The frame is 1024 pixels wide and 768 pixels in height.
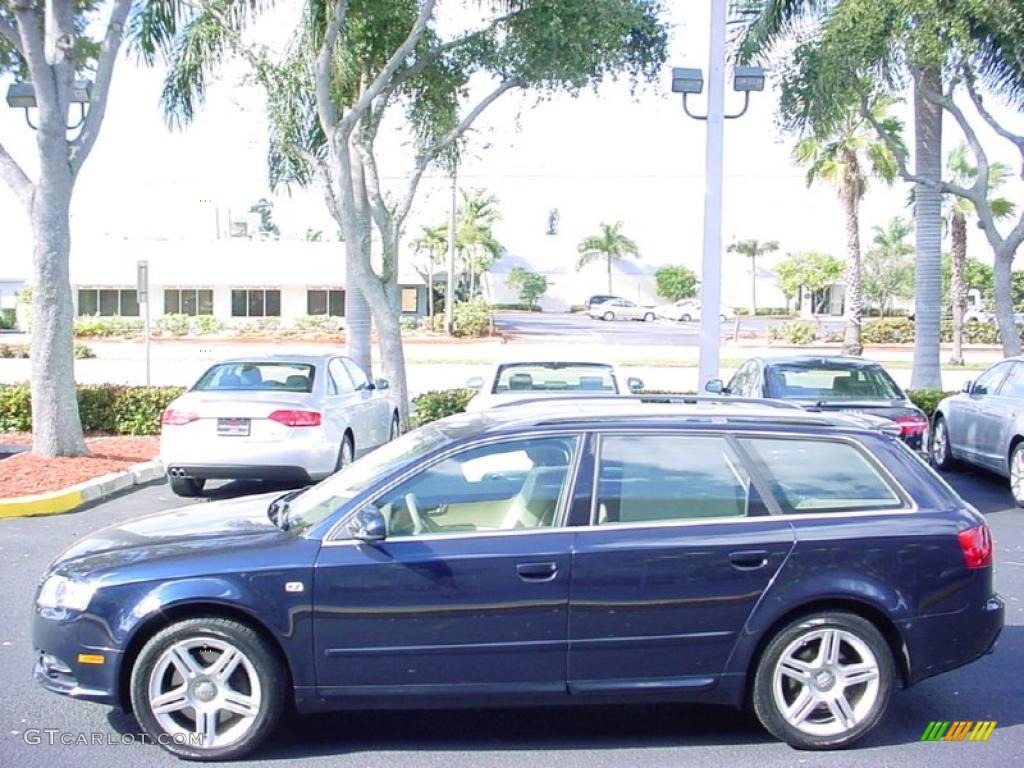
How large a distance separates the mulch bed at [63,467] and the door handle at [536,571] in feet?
24.5

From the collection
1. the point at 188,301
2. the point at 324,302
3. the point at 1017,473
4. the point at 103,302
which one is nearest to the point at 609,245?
the point at 324,302

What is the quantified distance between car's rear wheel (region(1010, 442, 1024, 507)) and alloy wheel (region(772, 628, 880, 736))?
23.7 feet

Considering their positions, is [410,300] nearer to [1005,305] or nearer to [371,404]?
[1005,305]

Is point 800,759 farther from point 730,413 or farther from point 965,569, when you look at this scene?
point 730,413

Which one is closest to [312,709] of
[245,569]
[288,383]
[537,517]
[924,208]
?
[245,569]

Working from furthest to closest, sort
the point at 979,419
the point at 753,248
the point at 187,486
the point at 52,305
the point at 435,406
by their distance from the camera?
the point at 753,248 → the point at 435,406 → the point at 979,419 → the point at 52,305 → the point at 187,486

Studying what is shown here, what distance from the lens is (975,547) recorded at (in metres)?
5.08

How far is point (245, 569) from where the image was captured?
15.5 ft

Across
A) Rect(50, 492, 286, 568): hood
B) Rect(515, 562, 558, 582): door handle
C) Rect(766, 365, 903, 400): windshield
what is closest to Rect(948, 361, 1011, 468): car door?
Rect(766, 365, 903, 400): windshield

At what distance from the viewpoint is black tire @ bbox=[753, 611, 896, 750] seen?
491 centimetres

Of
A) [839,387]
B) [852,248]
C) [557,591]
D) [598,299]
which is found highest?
[852,248]

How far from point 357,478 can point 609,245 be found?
242 feet

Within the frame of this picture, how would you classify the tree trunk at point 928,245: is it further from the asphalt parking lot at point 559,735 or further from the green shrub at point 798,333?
the green shrub at point 798,333

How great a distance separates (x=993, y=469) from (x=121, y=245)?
156 ft
